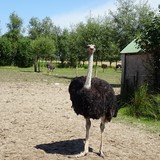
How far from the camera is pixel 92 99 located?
759 cm

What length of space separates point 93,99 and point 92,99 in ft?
0.08

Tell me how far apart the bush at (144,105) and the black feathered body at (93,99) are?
180 inches

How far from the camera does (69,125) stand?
1038 centimetres

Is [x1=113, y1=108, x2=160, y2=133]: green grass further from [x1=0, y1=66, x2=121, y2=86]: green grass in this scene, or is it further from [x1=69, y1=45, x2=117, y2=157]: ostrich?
[x1=0, y1=66, x2=121, y2=86]: green grass

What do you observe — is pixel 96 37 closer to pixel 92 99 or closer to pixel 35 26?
pixel 92 99

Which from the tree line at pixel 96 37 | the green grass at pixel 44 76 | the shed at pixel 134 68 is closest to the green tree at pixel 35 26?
the tree line at pixel 96 37

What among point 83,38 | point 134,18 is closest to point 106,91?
point 134,18

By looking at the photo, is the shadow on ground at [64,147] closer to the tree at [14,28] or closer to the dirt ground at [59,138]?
the dirt ground at [59,138]

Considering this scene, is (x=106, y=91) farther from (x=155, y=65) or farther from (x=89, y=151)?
(x=155, y=65)

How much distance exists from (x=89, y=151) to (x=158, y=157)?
1.36 m

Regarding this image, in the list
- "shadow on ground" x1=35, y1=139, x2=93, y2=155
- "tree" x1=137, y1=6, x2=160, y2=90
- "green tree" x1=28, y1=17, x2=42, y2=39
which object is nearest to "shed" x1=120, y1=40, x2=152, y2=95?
"tree" x1=137, y1=6, x2=160, y2=90

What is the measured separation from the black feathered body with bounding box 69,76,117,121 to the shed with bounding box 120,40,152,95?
7.64 m

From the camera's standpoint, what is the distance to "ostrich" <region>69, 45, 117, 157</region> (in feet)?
25.0

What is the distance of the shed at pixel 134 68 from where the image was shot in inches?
641
